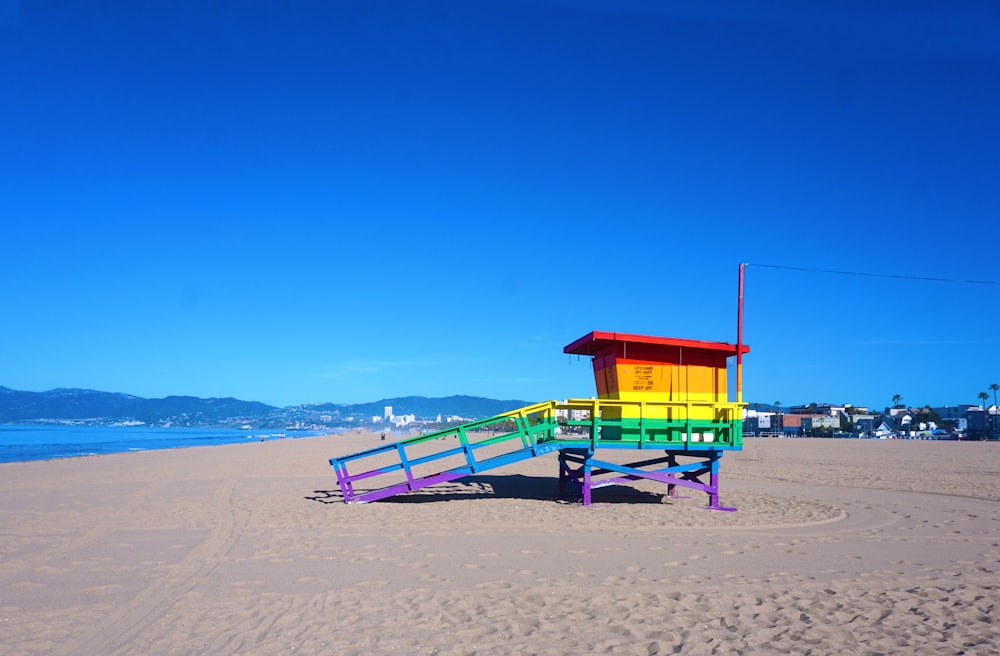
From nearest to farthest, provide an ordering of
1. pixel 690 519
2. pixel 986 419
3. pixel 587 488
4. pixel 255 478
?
pixel 690 519
pixel 587 488
pixel 255 478
pixel 986 419

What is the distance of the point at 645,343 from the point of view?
48.6ft

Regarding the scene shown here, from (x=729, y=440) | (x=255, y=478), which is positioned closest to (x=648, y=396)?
(x=729, y=440)

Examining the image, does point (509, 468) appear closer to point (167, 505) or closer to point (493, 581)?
point (167, 505)

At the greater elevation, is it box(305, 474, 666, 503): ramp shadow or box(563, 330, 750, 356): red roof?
box(563, 330, 750, 356): red roof

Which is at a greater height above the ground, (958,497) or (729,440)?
(729,440)

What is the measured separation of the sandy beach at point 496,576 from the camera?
6172 millimetres

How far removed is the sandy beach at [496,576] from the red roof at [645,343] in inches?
134

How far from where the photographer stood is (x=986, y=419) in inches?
4449

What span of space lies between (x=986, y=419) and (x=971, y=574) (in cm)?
12736

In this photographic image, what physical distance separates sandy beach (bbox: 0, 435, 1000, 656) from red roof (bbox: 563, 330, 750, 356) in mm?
3412

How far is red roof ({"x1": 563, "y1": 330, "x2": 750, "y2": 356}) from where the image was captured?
14664mm

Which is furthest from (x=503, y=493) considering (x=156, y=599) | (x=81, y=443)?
(x=81, y=443)

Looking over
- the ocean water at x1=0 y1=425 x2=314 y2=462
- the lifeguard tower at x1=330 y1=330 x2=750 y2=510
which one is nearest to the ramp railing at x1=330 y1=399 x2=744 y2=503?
the lifeguard tower at x1=330 y1=330 x2=750 y2=510

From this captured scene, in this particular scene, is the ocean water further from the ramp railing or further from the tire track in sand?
the tire track in sand
